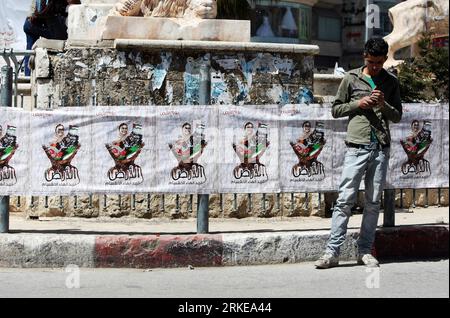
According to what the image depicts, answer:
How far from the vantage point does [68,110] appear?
7.47 meters

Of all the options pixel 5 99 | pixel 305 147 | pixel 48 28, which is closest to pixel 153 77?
pixel 5 99

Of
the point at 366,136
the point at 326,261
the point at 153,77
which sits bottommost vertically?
the point at 326,261

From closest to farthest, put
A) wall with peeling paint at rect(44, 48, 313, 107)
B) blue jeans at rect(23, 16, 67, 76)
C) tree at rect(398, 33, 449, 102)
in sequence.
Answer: wall with peeling paint at rect(44, 48, 313, 107), tree at rect(398, 33, 449, 102), blue jeans at rect(23, 16, 67, 76)

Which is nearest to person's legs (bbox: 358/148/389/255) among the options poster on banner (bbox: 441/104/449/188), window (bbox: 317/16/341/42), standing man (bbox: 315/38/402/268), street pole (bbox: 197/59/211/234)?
standing man (bbox: 315/38/402/268)

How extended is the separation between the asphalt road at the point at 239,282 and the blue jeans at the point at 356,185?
1.08ft

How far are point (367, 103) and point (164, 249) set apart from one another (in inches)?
84.8

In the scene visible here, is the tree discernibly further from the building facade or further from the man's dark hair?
A: the building facade

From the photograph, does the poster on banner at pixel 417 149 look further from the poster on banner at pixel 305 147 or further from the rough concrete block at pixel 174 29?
the rough concrete block at pixel 174 29

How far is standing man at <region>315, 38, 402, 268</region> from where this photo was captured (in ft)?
22.4

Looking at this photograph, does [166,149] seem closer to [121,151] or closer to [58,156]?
[121,151]

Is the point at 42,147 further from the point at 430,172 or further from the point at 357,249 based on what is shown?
the point at 430,172

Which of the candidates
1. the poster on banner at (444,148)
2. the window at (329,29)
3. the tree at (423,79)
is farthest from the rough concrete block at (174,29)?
the window at (329,29)

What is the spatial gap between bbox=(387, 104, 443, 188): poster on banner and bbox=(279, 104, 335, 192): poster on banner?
621 millimetres

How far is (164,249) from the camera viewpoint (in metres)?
7.18
